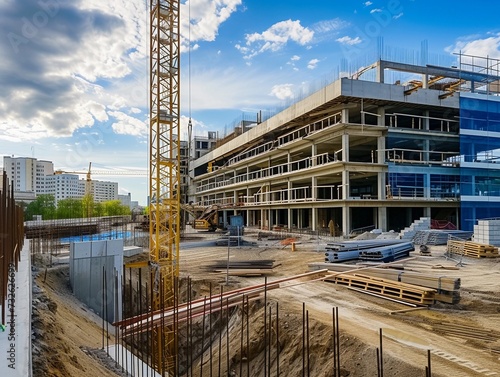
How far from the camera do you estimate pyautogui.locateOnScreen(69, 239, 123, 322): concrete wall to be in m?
14.2

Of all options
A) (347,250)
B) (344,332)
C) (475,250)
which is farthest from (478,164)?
(344,332)

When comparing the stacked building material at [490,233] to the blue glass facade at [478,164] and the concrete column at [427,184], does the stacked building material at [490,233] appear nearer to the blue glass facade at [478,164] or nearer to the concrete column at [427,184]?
the concrete column at [427,184]

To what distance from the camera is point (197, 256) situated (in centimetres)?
2195

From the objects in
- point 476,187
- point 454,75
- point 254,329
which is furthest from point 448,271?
point 454,75

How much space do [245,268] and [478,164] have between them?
898 inches

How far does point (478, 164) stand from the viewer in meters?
28.8

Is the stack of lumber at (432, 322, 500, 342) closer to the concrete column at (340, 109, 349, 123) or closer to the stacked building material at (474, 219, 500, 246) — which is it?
the stacked building material at (474, 219, 500, 246)

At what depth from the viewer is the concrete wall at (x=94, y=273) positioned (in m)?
14.2

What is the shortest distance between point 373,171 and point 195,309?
69.5 ft

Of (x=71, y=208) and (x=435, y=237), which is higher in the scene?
(x=71, y=208)

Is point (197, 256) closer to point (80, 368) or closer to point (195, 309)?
point (195, 309)

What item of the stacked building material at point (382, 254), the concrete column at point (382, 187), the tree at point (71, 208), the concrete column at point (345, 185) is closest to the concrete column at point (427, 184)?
the concrete column at point (382, 187)

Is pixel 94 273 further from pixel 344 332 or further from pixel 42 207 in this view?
pixel 42 207

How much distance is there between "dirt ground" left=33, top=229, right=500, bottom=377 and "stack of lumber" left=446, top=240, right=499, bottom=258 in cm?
277
